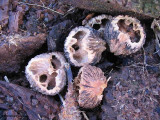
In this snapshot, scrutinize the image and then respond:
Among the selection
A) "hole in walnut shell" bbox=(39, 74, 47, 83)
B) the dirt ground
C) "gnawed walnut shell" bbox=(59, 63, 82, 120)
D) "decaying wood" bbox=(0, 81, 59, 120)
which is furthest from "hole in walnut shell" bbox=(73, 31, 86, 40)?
"decaying wood" bbox=(0, 81, 59, 120)

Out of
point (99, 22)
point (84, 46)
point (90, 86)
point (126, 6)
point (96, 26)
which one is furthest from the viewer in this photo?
point (96, 26)

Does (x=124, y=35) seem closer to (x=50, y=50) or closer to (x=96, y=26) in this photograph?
(x=96, y=26)

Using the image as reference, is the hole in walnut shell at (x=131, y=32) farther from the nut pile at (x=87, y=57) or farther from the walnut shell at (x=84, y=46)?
the walnut shell at (x=84, y=46)

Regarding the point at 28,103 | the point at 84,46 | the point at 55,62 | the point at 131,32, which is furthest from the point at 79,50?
the point at 28,103

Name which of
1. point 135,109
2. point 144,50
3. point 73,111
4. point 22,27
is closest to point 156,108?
point 135,109

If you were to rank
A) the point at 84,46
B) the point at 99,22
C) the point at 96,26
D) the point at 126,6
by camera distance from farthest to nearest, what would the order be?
the point at 96,26, the point at 99,22, the point at 84,46, the point at 126,6

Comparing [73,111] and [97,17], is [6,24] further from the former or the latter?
[73,111]

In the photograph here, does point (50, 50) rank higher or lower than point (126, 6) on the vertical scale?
lower

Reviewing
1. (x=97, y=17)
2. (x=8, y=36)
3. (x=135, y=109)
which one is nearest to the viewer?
(x=135, y=109)
